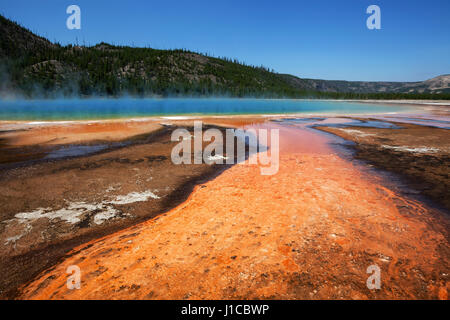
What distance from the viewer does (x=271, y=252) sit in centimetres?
355

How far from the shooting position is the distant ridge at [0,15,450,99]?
96562mm

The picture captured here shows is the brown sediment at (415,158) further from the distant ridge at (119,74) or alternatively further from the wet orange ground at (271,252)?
the distant ridge at (119,74)

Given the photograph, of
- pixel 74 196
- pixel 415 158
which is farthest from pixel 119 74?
pixel 415 158

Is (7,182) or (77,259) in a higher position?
(7,182)

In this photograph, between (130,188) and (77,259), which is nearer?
(77,259)

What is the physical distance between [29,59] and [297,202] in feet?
500

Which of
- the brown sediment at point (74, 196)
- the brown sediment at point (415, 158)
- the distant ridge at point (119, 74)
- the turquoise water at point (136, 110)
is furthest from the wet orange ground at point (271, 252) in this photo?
the distant ridge at point (119, 74)

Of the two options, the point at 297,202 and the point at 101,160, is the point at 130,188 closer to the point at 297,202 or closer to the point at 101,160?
the point at 101,160

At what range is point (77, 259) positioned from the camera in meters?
3.52

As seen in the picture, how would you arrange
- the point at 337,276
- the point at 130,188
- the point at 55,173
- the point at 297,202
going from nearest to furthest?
the point at 337,276
the point at 297,202
the point at 130,188
the point at 55,173

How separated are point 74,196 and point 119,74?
493 ft

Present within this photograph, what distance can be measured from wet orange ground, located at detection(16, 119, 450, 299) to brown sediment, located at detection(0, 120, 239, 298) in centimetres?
44

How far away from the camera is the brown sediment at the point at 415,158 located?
6410mm
